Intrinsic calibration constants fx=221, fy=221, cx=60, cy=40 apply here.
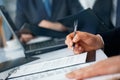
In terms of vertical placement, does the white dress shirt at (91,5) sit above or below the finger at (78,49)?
below

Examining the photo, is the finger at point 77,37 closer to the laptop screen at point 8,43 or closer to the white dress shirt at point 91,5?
the laptop screen at point 8,43

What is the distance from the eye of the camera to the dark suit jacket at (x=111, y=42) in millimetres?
917

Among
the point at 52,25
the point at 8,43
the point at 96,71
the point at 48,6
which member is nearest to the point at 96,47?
the point at 96,71

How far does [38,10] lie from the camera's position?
1.80m

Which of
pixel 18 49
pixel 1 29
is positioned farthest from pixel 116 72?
pixel 1 29

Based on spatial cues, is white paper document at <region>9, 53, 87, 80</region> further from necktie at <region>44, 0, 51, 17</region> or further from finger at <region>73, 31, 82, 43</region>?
necktie at <region>44, 0, 51, 17</region>

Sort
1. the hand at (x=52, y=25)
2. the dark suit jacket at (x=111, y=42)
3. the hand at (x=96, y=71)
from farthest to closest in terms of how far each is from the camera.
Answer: the hand at (x=52, y=25) < the dark suit jacket at (x=111, y=42) < the hand at (x=96, y=71)

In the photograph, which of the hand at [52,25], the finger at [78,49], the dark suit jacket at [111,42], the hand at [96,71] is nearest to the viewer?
the hand at [96,71]

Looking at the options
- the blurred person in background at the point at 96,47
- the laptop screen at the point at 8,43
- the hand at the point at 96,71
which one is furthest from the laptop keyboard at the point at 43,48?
the hand at the point at 96,71

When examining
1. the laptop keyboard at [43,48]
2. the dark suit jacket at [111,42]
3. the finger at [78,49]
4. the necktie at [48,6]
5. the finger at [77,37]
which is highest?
the finger at [77,37]

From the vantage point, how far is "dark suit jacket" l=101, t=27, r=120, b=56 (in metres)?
0.92

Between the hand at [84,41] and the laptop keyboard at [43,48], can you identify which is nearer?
the hand at [84,41]

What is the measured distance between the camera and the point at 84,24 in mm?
1244

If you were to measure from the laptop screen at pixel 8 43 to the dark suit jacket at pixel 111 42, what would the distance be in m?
0.38
